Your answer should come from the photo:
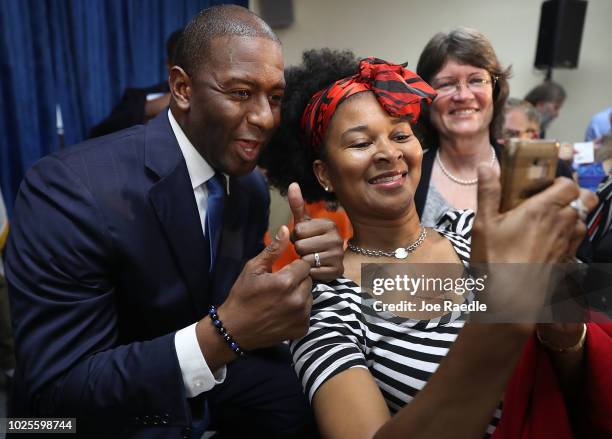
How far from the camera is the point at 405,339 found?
1207mm

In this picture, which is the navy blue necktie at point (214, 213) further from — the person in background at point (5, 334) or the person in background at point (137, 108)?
the person in background at point (137, 108)

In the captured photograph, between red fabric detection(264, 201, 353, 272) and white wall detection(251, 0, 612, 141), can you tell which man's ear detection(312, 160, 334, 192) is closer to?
red fabric detection(264, 201, 353, 272)

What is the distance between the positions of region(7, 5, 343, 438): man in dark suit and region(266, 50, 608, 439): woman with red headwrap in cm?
12

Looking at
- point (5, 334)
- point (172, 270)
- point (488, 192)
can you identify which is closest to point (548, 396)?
point (488, 192)

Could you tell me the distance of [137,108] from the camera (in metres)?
3.05

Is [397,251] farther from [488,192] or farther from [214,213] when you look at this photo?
[488,192]

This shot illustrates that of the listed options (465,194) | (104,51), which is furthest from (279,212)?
(104,51)

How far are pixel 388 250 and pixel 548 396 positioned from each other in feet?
1.86

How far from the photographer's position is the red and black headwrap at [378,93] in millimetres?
1360

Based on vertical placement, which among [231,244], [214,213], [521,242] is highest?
[521,242]

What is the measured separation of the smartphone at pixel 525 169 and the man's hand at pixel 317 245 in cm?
64

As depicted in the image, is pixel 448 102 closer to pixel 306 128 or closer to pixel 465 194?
pixel 465 194

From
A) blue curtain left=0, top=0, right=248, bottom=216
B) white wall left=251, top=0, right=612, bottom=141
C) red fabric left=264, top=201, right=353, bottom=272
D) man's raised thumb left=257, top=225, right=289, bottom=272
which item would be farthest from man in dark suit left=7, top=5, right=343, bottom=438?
white wall left=251, top=0, right=612, bottom=141

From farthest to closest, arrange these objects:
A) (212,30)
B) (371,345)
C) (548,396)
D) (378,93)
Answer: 1. (212,30)
2. (378,93)
3. (371,345)
4. (548,396)
